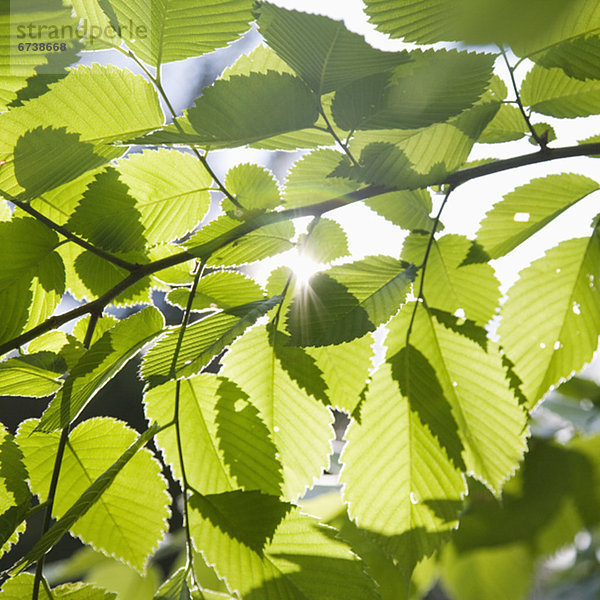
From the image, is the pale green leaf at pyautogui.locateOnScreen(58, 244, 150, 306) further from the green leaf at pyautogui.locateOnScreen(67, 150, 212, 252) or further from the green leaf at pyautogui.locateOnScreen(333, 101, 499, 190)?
the green leaf at pyautogui.locateOnScreen(333, 101, 499, 190)

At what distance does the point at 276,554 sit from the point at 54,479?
197mm

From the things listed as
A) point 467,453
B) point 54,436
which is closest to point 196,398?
point 54,436

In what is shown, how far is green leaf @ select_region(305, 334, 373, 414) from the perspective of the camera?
19.5 inches

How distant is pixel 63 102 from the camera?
0.43m

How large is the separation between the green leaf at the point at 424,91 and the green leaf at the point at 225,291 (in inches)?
8.0

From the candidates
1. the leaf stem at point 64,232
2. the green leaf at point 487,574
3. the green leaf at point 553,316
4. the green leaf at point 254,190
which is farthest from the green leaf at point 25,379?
the green leaf at point 487,574

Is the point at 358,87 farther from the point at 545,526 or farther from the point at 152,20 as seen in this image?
the point at 545,526

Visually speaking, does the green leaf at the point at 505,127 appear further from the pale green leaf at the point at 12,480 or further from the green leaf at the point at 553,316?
the pale green leaf at the point at 12,480

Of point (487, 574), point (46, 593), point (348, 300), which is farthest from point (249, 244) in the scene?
point (487, 574)

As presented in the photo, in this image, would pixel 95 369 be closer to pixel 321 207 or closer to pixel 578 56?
pixel 321 207

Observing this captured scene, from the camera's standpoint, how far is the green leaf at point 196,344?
0.40 meters

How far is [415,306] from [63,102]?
34 cm

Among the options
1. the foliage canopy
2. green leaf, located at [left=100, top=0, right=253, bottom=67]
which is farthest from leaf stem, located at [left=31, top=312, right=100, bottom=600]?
green leaf, located at [left=100, top=0, right=253, bottom=67]

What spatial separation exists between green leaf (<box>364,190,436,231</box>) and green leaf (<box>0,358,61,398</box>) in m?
0.34
